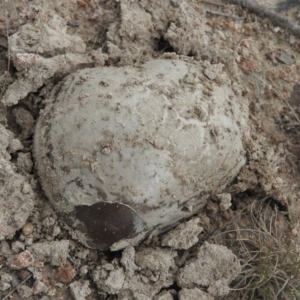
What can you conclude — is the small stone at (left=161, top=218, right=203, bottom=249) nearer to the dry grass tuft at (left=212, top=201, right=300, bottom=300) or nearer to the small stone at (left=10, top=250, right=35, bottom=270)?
the dry grass tuft at (left=212, top=201, right=300, bottom=300)

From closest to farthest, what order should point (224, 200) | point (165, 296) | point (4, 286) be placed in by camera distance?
point (4, 286) < point (165, 296) < point (224, 200)

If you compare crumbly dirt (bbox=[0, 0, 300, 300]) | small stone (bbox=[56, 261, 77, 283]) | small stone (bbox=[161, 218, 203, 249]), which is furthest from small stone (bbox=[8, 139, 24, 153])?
small stone (bbox=[161, 218, 203, 249])

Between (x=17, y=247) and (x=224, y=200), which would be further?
(x=224, y=200)

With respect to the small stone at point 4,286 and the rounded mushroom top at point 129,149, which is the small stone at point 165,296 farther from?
the small stone at point 4,286

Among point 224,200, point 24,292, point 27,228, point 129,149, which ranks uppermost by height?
point 129,149

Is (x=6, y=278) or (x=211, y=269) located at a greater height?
(x=211, y=269)

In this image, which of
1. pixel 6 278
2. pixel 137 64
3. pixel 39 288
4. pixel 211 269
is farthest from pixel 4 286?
pixel 137 64

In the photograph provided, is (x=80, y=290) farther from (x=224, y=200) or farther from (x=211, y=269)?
(x=224, y=200)
